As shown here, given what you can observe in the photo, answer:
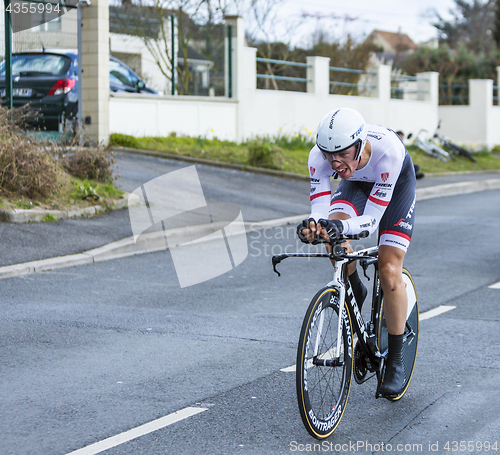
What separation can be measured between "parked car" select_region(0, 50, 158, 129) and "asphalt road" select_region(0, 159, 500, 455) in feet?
25.6

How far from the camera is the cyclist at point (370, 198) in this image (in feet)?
12.2

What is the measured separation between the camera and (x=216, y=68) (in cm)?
2105

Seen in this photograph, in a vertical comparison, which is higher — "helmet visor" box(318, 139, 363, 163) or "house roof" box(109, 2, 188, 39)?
"house roof" box(109, 2, 188, 39)

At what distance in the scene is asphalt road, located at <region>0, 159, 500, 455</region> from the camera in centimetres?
390

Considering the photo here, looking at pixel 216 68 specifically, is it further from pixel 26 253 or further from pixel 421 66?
pixel 421 66

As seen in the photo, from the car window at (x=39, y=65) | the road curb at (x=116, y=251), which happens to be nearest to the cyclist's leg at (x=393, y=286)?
the road curb at (x=116, y=251)

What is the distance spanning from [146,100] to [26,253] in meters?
10.2

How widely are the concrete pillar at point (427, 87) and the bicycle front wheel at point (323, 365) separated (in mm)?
28081

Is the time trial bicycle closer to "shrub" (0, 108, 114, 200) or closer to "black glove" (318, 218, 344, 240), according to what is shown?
"black glove" (318, 218, 344, 240)

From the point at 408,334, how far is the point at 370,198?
41.7 inches

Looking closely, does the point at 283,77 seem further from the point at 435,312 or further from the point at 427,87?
the point at 435,312

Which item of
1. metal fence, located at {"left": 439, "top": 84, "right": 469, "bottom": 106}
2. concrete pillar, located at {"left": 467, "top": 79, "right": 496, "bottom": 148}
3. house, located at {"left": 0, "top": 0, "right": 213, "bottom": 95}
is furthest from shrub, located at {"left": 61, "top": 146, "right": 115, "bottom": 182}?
metal fence, located at {"left": 439, "top": 84, "right": 469, "bottom": 106}

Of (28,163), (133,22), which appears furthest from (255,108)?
(28,163)

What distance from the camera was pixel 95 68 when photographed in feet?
53.4
